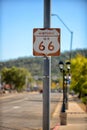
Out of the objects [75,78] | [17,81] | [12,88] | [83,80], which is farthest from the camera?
[12,88]

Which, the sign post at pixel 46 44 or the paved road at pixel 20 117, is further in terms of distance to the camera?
the paved road at pixel 20 117

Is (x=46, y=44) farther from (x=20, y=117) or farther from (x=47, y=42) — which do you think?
(x=20, y=117)

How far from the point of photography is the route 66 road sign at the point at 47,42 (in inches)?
417

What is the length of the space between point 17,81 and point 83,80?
344ft

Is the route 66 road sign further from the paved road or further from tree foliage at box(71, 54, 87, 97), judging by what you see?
tree foliage at box(71, 54, 87, 97)

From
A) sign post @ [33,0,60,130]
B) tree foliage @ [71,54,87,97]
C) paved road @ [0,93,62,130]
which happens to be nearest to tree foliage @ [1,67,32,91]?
tree foliage @ [71,54,87,97]

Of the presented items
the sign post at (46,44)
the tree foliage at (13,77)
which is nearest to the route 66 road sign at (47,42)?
the sign post at (46,44)

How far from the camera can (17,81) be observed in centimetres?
16112

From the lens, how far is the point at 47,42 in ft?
34.7

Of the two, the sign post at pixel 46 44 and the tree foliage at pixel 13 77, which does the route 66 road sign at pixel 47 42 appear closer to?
the sign post at pixel 46 44

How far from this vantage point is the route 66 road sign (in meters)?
10.6

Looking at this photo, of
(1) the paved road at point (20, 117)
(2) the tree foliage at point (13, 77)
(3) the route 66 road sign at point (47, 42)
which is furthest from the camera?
(2) the tree foliage at point (13, 77)

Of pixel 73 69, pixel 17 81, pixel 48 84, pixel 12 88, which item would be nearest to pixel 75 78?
pixel 73 69

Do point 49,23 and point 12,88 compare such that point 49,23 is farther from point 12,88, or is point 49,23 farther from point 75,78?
point 12,88
